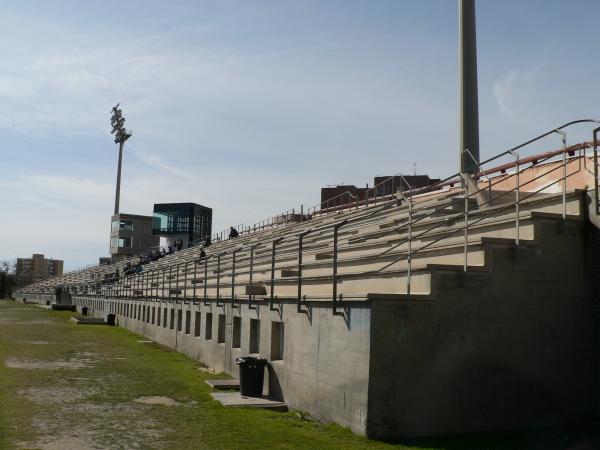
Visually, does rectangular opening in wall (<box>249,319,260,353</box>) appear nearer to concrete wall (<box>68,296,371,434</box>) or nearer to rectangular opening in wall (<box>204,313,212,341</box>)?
concrete wall (<box>68,296,371,434</box>)

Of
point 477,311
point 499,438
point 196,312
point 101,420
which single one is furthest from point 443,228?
point 196,312

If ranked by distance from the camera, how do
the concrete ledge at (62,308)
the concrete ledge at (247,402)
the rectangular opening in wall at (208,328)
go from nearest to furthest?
1. the concrete ledge at (247,402)
2. the rectangular opening in wall at (208,328)
3. the concrete ledge at (62,308)

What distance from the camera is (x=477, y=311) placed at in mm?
9922

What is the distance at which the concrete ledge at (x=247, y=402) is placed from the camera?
12109 millimetres

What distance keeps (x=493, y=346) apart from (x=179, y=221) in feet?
299

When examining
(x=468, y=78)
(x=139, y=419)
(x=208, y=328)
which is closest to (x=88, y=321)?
(x=208, y=328)

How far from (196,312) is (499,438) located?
14.8 metres

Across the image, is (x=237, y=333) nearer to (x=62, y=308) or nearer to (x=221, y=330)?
(x=221, y=330)

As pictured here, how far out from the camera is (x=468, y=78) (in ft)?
57.7

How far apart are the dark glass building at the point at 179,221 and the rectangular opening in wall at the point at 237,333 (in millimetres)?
80872

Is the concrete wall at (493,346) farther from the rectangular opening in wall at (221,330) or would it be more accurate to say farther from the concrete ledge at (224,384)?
the rectangular opening in wall at (221,330)

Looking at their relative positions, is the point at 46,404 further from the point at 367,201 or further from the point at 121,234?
the point at 121,234

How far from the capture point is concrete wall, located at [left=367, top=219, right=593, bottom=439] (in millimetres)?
9398

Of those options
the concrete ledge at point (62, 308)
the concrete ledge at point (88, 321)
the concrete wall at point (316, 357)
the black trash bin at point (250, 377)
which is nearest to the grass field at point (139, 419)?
the concrete wall at point (316, 357)
